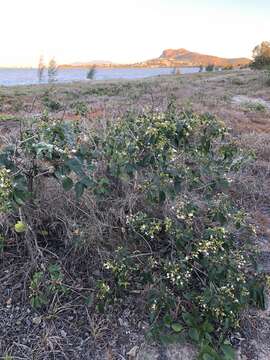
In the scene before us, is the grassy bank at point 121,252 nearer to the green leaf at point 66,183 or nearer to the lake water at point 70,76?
the green leaf at point 66,183

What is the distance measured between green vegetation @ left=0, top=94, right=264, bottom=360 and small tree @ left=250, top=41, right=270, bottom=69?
977 inches

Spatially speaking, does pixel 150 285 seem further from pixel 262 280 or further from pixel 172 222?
pixel 262 280

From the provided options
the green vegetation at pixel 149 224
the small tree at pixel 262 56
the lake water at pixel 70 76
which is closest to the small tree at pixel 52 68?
the lake water at pixel 70 76

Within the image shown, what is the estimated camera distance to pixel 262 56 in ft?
78.6

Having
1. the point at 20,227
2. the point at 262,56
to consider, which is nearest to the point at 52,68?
the point at 262,56

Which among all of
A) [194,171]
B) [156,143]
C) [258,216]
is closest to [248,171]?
[258,216]

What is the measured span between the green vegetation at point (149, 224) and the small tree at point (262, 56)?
2482 centimetres

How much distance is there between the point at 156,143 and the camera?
1.76 metres

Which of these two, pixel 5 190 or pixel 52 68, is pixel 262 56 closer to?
pixel 52 68

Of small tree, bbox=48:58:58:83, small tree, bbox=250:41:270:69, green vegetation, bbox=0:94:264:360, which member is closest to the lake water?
small tree, bbox=48:58:58:83

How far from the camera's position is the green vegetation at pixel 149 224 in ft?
4.77

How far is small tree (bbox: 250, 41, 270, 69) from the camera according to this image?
23691mm

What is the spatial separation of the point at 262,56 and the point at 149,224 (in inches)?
1024

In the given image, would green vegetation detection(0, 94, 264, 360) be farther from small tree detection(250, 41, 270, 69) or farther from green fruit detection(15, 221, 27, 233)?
small tree detection(250, 41, 270, 69)
